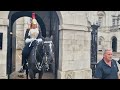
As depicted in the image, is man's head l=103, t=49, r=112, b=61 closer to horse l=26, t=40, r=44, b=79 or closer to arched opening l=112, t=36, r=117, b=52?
arched opening l=112, t=36, r=117, b=52

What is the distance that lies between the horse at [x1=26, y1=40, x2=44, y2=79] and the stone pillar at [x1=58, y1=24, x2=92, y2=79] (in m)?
0.39

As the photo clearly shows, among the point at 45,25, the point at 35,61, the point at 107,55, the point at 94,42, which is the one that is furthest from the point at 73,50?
the point at 45,25

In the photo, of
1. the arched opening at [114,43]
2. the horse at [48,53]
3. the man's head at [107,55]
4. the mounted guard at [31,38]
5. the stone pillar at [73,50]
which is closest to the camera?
the man's head at [107,55]

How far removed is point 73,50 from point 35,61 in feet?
2.28

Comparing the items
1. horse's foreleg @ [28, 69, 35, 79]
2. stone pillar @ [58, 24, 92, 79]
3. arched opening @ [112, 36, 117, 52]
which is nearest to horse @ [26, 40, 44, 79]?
horse's foreleg @ [28, 69, 35, 79]

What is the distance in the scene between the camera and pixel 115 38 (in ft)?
20.7

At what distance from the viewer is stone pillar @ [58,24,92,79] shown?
6301 millimetres

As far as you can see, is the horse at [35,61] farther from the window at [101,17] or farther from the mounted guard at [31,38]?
the window at [101,17]

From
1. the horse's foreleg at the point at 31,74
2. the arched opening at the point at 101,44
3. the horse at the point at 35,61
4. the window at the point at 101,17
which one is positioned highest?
the window at the point at 101,17

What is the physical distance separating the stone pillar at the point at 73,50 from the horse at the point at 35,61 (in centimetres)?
39

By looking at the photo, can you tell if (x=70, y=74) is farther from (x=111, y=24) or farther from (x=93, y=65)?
(x=111, y=24)

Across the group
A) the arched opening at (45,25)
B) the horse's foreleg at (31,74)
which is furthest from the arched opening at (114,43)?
the horse's foreleg at (31,74)

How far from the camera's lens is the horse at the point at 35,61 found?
20.0 ft
